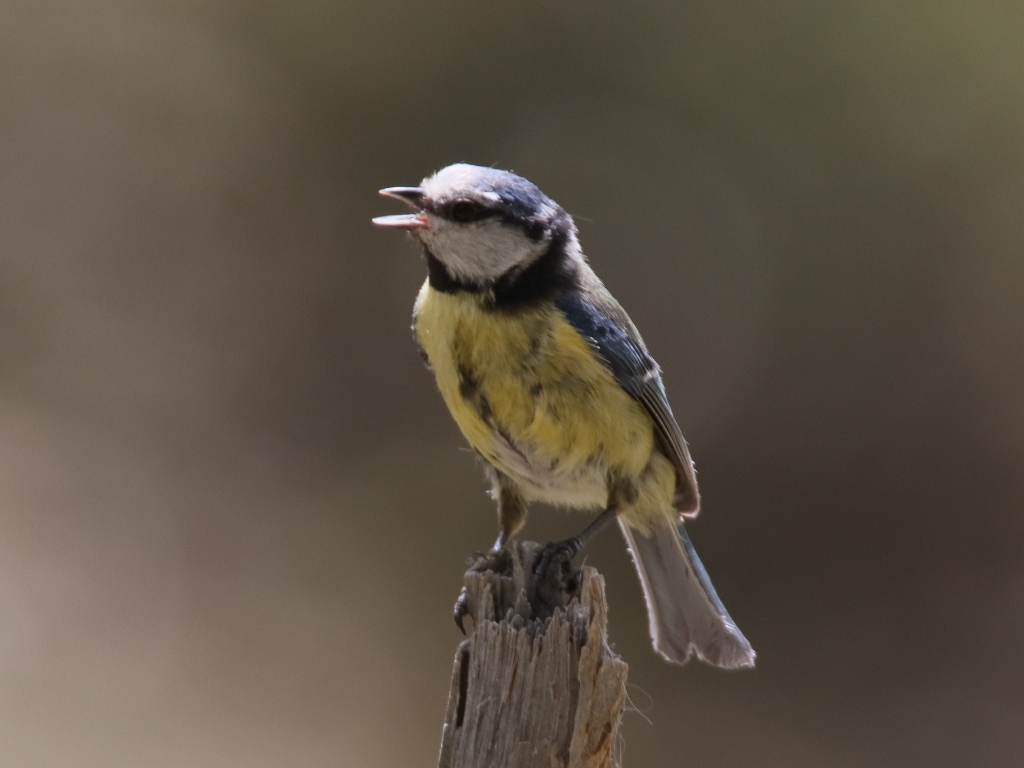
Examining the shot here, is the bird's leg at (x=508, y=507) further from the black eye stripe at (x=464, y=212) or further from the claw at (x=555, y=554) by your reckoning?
the black eye stripe at (x=464, y=212)

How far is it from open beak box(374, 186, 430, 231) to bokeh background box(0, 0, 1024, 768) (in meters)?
2.66

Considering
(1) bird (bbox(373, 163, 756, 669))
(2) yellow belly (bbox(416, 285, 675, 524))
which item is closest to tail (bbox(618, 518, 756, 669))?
(1) bird (bbox(373, 163, 756, 669))

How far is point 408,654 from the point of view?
513cm

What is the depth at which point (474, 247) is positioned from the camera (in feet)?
8.67

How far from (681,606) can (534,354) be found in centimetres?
94

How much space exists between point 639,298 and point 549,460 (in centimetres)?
300

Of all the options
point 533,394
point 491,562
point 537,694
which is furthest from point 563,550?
point 537,694

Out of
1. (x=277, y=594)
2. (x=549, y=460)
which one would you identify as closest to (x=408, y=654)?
(x=277, y=594)

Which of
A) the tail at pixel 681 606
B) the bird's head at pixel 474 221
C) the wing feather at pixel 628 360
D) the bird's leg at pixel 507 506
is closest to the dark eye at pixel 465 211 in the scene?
the bird's head at pixel 474 221

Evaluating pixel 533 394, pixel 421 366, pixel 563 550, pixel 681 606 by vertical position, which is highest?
pixel 421 366

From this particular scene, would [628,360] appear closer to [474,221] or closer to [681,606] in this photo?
[474,221]

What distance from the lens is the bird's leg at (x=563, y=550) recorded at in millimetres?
2364

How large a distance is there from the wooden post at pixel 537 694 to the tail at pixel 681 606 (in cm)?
95

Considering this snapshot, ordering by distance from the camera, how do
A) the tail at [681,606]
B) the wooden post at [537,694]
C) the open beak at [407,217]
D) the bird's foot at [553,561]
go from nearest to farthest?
1. the wooden post at [537,694]
2. the bird's foot at [553,561]
3. the open beak at [407,217]
4. the tail at [681,606]
